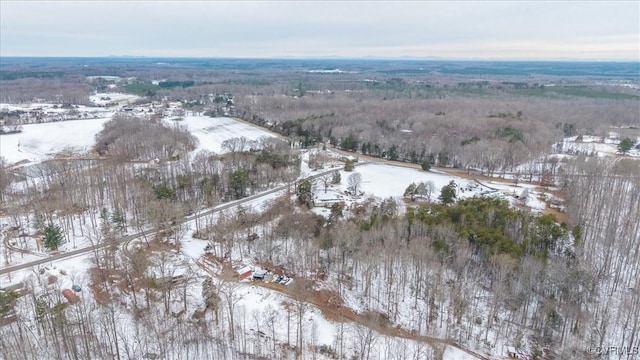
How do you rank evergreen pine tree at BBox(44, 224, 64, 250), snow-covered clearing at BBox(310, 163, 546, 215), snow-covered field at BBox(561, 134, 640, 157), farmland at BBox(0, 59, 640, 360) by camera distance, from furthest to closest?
snow-covered field at BBox(561, 134, 640, 157) → snow-covered clearing at BBox(310, 163, 546, 215) → evergreen pine tree at BBox(44, 224, 64, 250) → farmland at BBox(0, 59, 640, 360)

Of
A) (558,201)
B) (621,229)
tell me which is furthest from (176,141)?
(621,229)

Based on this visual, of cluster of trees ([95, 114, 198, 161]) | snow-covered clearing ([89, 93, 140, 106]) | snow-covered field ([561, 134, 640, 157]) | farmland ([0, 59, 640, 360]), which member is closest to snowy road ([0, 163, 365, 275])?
farmland ([0, 59, 640, 360])

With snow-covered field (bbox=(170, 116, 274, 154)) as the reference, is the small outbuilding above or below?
below

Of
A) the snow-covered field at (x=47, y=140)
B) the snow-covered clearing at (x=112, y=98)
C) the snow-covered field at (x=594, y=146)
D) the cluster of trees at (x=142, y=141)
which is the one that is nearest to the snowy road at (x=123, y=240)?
the cluster of trees at (x=142, y=141)

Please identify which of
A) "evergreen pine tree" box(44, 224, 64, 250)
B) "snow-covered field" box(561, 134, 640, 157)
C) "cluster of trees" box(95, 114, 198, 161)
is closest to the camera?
"evergreen pine tree" box(44, 224, 64, 250)

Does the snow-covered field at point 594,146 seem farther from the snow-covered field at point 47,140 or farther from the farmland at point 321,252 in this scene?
the snow-covered field at point 47,140

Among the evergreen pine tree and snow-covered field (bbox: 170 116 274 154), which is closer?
the evergreen pine tree

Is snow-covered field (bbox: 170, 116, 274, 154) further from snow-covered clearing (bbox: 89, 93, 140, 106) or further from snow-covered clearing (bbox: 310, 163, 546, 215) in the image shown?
snow-covered clearing (bbox: 89, 93, 140, 106)
